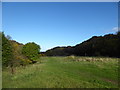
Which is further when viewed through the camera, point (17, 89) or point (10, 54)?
point (10, 54)

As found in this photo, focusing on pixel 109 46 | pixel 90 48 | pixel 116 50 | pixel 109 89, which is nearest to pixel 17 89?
pixel 109 89

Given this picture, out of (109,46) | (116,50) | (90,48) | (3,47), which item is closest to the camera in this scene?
(3,47)

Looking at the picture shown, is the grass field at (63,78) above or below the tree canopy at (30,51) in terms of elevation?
below

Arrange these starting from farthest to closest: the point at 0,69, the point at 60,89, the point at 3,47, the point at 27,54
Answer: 1. the point at 27,54
2. the point at 3,47
3. the point at 0,69
4. the point at 60,89

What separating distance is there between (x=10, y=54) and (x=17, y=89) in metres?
14.8

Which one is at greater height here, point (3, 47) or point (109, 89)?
point (3, 47)

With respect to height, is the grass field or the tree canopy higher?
the tree canopy

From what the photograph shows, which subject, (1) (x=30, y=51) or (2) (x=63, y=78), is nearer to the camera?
(2) (x=63, y=78)

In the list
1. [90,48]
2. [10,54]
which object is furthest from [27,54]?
[90,48]

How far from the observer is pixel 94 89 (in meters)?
10.8

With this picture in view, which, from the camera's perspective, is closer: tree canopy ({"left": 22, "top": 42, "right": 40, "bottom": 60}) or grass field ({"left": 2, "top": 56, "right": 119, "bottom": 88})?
grass field ({"left": 2, "top": 56, "right": 119, "bottom": 88})

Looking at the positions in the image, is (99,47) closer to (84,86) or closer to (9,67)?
(9,67)

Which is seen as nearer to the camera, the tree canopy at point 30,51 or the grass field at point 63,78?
the grass field at point 63,78

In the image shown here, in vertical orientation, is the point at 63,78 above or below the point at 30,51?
below
